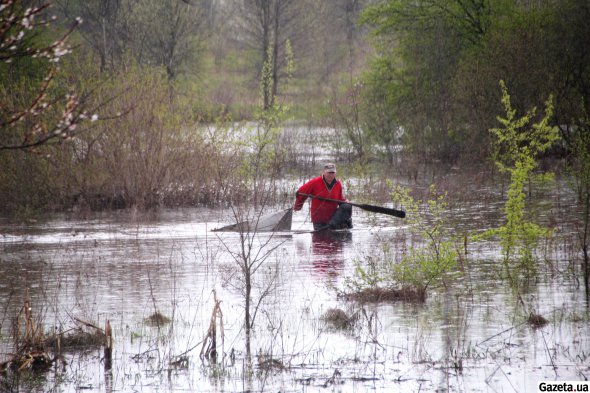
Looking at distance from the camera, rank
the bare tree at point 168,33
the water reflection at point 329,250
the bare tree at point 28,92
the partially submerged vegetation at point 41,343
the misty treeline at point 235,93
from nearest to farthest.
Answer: the bare tree at point 28,92, the partially submerged vegetation at point 41,343, the water reflection at point 329,250, the misty treeline at point 235,93, the bare tree at point 168,33

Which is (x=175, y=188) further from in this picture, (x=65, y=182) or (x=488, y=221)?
(x=488, y=221)

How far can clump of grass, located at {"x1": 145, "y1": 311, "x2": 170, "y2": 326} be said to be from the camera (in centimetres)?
920

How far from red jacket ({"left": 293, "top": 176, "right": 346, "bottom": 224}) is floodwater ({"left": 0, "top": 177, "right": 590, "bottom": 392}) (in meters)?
1.10

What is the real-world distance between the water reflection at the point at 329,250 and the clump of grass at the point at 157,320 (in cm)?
332

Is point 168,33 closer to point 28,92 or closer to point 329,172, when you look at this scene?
point 28,92

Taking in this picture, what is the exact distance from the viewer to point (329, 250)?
14.4 m

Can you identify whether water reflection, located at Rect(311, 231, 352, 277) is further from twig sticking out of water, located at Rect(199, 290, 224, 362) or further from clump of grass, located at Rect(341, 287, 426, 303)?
twig sticking out of water, located at Rect(199, 290, 224, 362)

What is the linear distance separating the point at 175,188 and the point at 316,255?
717 cm

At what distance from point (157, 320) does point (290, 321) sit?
1.38m

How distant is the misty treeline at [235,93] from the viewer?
1836 cm

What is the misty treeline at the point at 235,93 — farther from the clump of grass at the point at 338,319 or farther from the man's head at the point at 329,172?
the clump of grass at the point at 338,319

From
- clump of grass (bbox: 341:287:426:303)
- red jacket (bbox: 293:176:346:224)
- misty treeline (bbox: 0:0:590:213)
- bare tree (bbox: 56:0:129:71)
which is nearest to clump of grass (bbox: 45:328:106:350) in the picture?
misty treeline (bbox: 0:0:590:213)

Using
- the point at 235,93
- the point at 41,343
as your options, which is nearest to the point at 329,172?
the point at 41,343

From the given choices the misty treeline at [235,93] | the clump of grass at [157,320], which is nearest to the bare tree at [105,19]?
the misty treeline at [235,93]
